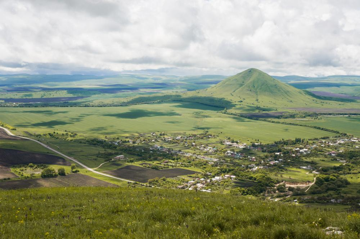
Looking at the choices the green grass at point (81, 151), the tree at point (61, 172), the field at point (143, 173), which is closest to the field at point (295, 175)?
the field at point (143, 173)

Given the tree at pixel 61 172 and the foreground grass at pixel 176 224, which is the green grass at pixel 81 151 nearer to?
the tree at pixel 61 172

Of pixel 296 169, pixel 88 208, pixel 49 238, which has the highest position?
pixel 49 238

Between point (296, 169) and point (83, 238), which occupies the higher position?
point (83, 238)

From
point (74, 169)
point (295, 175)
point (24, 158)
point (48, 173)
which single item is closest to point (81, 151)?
point (24, 158)

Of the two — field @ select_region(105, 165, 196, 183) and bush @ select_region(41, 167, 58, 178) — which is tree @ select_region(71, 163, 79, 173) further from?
field @ select_region(105, 165, 196, 183)

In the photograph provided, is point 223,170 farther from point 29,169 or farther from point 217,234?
point 217,234

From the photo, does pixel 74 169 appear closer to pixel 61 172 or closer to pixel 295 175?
pixel 61 172

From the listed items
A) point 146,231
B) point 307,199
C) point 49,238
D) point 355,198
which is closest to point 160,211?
point 146,231
